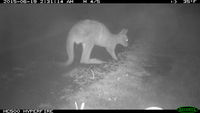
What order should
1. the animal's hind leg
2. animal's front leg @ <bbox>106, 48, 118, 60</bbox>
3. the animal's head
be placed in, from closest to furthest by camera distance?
the animal's hind leg < animal's front leg @ <bbox>106, 48, 118, 60</bbox> < the animal's head

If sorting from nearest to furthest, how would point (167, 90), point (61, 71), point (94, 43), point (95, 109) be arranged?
point (95, 109) → point (167, 90) → point (61, 71) → point (94, 43)

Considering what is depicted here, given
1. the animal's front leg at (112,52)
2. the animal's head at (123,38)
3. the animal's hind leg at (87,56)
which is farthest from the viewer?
the animal's head at (123,38)

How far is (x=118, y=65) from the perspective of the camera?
167 inches

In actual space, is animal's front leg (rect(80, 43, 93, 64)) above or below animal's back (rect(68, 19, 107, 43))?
below

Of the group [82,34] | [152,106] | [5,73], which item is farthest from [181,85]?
[5,73]

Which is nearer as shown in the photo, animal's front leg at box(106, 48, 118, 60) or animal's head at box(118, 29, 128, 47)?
animal's front leg at box(106, 48, 118, 60)

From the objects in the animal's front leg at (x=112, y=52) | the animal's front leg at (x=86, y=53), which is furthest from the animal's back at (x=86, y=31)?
the animal's front leg at (x=112, y=52)

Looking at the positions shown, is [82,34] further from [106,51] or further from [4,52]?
[4,52]

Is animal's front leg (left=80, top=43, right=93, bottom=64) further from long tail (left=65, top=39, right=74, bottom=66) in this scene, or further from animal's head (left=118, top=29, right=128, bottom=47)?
animal's head (left=118, top=29, right=128, bottom=47)

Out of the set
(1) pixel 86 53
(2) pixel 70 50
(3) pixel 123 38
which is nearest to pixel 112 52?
(3) pixel 123 38

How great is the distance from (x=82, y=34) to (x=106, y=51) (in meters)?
0.46

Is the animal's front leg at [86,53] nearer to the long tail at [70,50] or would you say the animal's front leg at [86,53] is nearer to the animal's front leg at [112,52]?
the long tail at [70,50]

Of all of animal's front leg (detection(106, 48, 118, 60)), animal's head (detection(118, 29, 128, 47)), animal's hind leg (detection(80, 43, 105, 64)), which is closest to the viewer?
animal's hind leg (detection(80, 43, 105, 64))

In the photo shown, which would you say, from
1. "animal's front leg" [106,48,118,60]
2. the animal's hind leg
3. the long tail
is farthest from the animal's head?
the long tail
